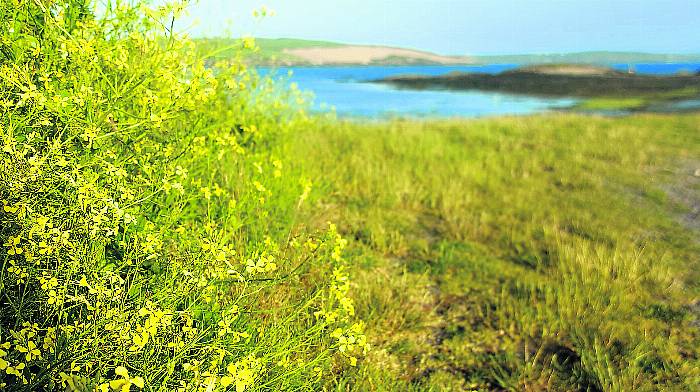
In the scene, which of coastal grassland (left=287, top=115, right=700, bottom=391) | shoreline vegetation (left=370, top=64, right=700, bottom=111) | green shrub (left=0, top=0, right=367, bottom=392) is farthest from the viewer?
shoreline vegetation (left=370, top=64, right=700, bottom=111)

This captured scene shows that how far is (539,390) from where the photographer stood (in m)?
3.98

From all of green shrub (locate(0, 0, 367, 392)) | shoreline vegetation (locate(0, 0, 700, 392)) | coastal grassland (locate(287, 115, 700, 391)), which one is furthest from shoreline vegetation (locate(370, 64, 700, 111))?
green shrub (locate(0, 0, 367, 392))

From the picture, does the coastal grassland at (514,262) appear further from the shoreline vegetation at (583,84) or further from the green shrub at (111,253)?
the shoreline vegetation at (583,84)

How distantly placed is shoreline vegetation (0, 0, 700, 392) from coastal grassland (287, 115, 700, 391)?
3 cm

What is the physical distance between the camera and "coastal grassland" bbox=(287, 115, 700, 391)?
13.7ft

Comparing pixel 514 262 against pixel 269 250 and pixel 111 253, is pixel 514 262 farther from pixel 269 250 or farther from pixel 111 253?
pixel 111 253

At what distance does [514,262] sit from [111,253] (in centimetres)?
435

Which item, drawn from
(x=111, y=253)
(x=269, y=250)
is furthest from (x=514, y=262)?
(x=111, y=253)

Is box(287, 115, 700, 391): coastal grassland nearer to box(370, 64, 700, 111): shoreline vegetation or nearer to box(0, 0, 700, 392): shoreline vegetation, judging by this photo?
box(0, 0, 700, 392): shoreline vegetation

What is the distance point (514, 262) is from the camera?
245 inches

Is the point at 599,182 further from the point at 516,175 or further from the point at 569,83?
the point at 569,83

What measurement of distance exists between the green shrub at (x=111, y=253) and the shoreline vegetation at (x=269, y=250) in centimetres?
2

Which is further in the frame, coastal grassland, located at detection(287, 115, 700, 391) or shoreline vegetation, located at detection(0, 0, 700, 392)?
coastal grassland, located at detection(287, 115, 700, 391)

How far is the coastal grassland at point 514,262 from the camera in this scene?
13.7ft
